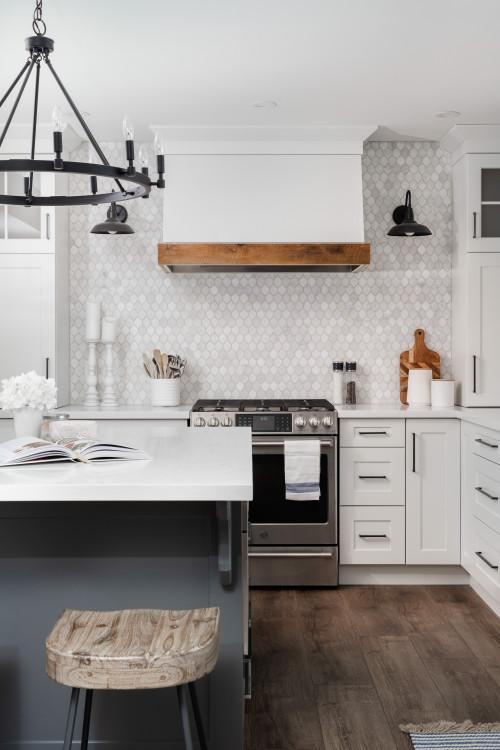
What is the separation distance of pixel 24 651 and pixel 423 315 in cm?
329

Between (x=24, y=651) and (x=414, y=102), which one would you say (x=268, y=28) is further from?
(x=24, y=651)

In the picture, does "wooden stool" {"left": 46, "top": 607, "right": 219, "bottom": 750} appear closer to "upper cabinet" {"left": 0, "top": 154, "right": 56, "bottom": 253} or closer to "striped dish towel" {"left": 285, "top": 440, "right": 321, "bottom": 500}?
"striped dish towel" {"left": 285, "top": 440, "right": 321, "bottom": 500}

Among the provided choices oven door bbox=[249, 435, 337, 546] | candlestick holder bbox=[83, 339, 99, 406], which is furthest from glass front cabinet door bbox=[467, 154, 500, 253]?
candlestick holder bbox=[83, 339, 99, 406]

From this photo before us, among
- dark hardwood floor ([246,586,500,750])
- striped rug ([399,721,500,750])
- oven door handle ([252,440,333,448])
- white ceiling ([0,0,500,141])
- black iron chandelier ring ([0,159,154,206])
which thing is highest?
white ceiling ([0,0,500,141])

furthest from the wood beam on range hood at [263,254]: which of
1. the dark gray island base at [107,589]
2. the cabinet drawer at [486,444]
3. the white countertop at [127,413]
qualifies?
the dark gray island base at [107,589]

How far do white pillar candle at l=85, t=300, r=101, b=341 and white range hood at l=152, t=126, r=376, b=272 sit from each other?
0.60m

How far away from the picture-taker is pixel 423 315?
4.53m

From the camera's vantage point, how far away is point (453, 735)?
7.74 ft

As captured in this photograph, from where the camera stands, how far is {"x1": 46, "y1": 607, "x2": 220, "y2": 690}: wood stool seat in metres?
1.47

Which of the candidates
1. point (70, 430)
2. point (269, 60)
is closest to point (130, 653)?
point (70, 430)

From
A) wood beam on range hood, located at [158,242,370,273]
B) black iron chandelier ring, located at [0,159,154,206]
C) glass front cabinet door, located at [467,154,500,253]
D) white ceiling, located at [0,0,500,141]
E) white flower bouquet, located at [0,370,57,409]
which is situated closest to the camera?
black iron chandelier ring, located at [0,159,154,206]

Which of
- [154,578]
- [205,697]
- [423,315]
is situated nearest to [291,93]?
[423,315]

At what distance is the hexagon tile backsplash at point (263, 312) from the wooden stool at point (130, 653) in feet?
9.63

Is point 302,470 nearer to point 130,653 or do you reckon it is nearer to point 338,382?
point 338,382
